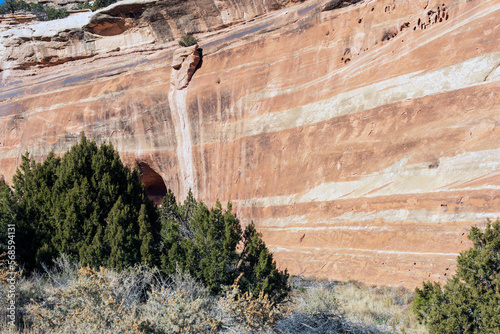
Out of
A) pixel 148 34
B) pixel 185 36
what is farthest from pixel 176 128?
pixel 148 34

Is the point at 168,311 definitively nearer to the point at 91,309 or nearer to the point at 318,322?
the point at 91,309

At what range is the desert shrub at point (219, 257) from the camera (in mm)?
9773

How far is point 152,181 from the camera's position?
25.7 metres

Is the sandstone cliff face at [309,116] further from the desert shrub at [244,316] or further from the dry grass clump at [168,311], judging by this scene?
the desert shrub at [244,316]

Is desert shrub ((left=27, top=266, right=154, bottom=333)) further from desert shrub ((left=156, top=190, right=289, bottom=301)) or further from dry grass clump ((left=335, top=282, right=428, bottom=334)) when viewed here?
dry grass clump ((left=335, top=282, right=428, bottom=334))

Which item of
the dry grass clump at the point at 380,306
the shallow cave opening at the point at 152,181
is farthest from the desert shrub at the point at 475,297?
the shallow cave opening at the point at 152,181

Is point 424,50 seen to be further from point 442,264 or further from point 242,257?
point 242,257

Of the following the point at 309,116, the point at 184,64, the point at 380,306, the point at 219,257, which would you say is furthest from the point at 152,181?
the point at 380,306

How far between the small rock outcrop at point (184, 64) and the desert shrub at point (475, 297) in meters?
16.6

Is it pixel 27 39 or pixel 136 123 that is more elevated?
pixel 27 39

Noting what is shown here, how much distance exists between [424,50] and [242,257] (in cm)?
917

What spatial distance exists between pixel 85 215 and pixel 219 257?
4487 millimetres

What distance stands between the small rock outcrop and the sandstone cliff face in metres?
0.22

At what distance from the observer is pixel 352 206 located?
14.1 meters
